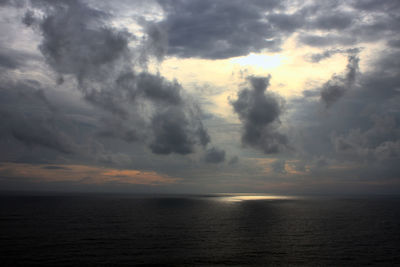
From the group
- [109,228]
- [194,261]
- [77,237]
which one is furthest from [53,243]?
[194,261]

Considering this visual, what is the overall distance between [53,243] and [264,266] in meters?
45.0

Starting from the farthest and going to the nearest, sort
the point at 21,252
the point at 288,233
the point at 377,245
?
the point at 288,233, the point at 377,245, the point at 21,252

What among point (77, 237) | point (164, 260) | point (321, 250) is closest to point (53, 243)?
point (77, 237)

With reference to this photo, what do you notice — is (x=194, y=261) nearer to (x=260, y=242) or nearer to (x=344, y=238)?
(x=260, y=242)

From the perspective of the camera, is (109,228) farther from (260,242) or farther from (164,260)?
(260,242)

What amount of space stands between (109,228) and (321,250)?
190 feet

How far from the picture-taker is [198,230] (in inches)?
3179

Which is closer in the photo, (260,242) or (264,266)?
(264,266)

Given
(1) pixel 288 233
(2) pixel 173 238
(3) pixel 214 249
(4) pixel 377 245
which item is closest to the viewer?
(3) pixel 214 249

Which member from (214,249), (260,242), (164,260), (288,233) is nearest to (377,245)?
(288,233)

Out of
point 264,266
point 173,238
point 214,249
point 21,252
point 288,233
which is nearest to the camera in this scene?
point 264,266

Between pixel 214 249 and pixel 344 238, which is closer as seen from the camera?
pixel 214 249

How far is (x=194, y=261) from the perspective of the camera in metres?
48.3

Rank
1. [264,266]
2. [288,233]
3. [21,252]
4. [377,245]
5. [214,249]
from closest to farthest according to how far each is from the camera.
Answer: [264,266] → [21,252] → [214,249] → [377,245] → [288,233]
